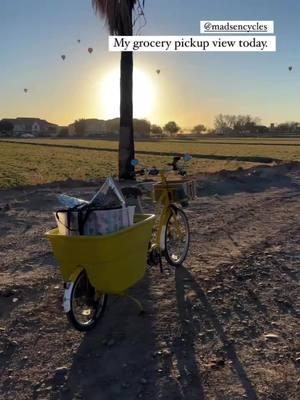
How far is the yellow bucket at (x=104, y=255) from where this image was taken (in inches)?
140

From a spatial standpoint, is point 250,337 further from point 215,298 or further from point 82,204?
point 82,204

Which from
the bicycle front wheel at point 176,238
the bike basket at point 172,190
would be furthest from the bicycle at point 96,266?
the bicycle front wheel at point 176,238

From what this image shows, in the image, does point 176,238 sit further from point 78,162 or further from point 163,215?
point 78,162

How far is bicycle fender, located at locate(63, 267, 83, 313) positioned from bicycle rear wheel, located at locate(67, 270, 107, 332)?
0.11 feet

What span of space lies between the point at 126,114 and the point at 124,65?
1.46m

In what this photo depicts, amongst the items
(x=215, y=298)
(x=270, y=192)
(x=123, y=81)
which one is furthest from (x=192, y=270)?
(x=123, y=81)

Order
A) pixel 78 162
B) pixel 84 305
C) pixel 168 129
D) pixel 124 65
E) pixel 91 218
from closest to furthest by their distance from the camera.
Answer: pixel 91 218 → pixel 84 305 → pixel 124 65 → pixel 78 162 → pixel 168 129

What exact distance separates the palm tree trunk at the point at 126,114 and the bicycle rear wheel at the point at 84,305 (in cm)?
952

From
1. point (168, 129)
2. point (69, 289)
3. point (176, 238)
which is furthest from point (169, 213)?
point (168, 129)

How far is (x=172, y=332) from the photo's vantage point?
3744mm

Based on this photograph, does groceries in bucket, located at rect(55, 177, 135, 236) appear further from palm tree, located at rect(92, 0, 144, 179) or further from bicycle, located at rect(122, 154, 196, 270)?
palm tree, located at rect(92, 0, 144, 179)

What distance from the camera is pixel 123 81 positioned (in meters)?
13.6

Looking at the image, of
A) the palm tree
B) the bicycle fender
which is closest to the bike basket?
the bicycle fender

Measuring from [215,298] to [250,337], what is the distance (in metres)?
0.82
